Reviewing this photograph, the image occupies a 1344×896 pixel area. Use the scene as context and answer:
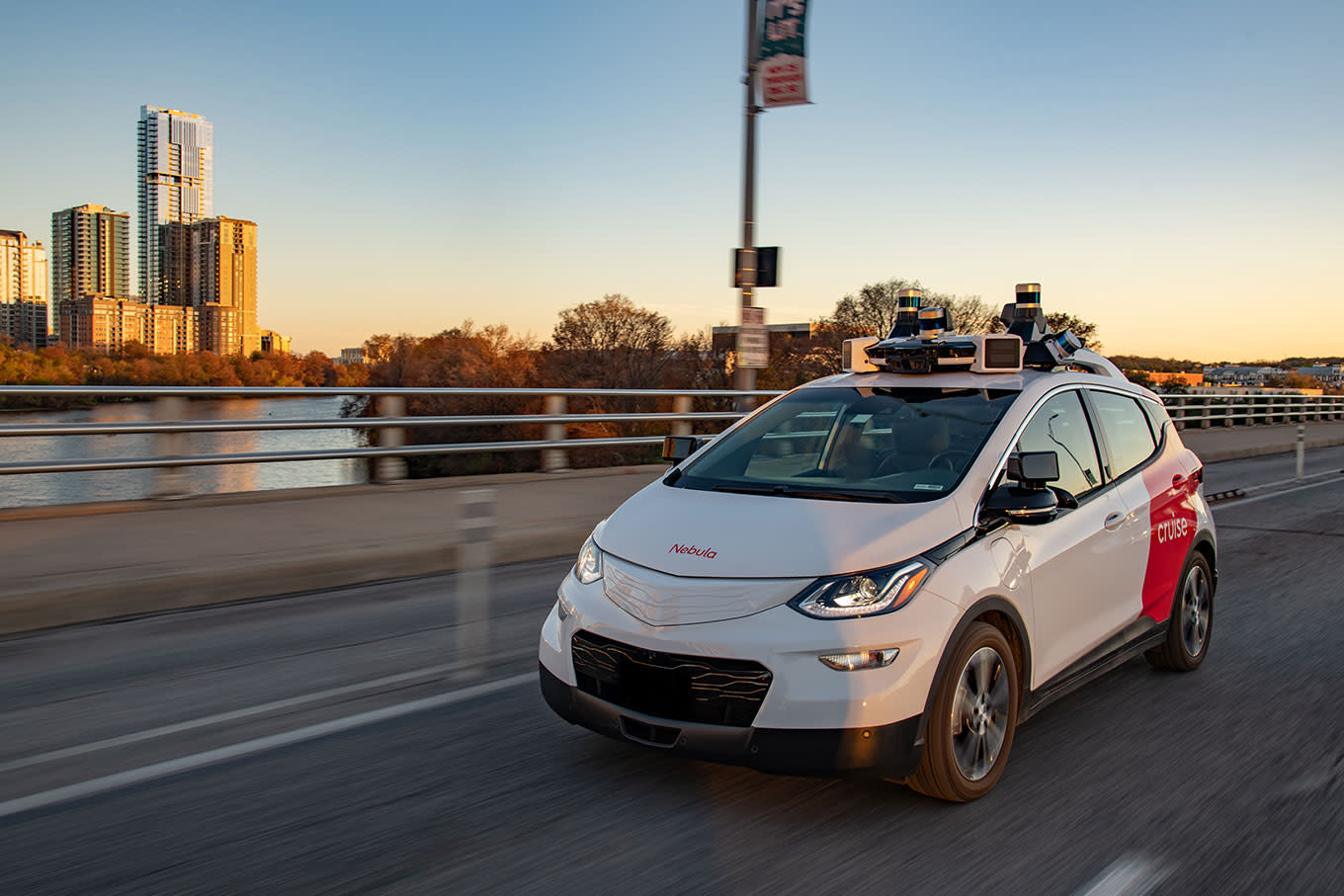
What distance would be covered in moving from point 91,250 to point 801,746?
87709mm

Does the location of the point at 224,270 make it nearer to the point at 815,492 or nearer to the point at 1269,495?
the point at 1269,495

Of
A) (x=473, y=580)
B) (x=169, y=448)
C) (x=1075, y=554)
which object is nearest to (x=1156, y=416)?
(x=1075, y=554)

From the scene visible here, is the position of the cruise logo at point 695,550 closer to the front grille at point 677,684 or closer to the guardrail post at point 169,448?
the front grille at point 677,684

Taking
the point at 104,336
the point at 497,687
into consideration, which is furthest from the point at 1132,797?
the point at 104,336

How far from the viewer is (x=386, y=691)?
210 inches

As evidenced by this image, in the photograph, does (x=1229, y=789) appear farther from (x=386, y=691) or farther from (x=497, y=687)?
(x=386, y=691)

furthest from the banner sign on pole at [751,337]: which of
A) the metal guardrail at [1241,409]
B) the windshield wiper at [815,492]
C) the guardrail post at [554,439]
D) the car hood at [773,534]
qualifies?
the metal guardrail at [1241,409]

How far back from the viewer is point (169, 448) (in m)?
→ 8.85

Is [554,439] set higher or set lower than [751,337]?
lower

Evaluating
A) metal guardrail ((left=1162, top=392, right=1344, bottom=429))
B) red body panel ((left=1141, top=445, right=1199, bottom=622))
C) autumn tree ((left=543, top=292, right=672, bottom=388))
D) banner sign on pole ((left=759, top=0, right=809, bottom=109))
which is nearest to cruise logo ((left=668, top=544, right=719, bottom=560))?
red body panel ((left=1141, top=445, right=1199, bottom=622))

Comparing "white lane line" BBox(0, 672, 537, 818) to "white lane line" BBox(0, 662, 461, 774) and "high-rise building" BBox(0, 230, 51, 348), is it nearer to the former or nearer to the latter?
"white lane line" BBox(0, 662, 461, 774)

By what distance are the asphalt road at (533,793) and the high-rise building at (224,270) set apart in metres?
39.9

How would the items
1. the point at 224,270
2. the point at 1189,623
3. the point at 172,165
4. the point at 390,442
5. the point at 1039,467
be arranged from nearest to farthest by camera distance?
the point at 1039,467
the point at 1189,623
the point at 390,442
the point at 224,270
the point at 172,165

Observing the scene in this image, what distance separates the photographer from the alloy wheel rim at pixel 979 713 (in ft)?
12.4
